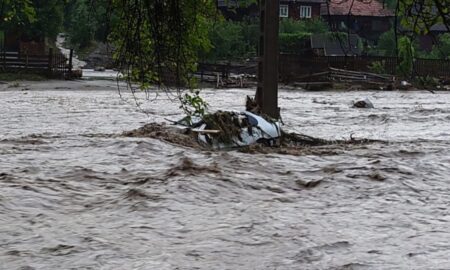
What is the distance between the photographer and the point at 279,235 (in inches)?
301

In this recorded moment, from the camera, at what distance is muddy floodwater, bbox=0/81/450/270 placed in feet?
22.7

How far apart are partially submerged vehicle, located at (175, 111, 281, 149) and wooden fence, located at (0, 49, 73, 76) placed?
1030 inches

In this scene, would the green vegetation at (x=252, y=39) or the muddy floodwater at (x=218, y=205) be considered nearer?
the muddy floodwater at (x=218, y=205)

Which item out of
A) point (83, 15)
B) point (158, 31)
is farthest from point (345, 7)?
point (158, 31)

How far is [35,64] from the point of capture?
4016cm

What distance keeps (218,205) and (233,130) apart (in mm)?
5292

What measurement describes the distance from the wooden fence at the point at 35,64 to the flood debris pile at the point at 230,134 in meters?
25.6

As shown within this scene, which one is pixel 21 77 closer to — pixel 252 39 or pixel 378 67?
pixel 252 39

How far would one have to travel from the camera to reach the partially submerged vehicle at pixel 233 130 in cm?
1412

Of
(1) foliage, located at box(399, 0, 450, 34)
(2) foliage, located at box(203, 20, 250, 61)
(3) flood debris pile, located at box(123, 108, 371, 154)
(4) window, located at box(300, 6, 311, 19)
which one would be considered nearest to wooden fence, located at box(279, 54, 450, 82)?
(2) foliage, located at box(203, 20, 250, 61)

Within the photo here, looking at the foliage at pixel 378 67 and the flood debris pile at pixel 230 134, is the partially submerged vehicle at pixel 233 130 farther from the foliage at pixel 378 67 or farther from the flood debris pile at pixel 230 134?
the foliage at pixel 378 67

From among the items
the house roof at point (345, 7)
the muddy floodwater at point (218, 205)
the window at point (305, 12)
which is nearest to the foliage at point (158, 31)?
the house roof at point (345, 7)

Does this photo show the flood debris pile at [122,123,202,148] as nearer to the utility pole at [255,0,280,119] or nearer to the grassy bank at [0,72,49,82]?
the utility pole at [255,0,280,119]

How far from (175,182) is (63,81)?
2979 centimetres
